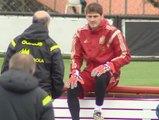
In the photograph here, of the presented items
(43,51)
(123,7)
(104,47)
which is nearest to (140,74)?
(104,47)

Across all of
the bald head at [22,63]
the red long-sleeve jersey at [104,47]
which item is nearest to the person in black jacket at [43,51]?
the red long-sleeve jersey at [104,47]

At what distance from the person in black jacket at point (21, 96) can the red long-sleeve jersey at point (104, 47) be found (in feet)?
10.3

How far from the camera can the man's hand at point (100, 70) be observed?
7234 mm

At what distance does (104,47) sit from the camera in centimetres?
750

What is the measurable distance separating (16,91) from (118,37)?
3373 millimetres

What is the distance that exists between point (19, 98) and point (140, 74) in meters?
7.05

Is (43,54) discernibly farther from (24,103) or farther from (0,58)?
(0,58)

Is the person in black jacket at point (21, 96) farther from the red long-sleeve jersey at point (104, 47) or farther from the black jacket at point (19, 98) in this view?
the red long-sleeve jersey at point (104, 47)

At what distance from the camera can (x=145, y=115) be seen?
305 inches

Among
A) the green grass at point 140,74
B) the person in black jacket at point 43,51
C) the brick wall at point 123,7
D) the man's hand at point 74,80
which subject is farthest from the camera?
the brick wall at point 123,7

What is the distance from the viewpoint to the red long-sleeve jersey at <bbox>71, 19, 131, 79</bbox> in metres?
7.45

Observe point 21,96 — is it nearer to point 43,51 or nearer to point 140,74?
point 43,51

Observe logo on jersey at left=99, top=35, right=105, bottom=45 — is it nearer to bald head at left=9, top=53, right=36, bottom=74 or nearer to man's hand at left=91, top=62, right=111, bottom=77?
man's hand at left=91, top=62, right=111, bottom=77

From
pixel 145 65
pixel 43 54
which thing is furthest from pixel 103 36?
pixel 145 65
